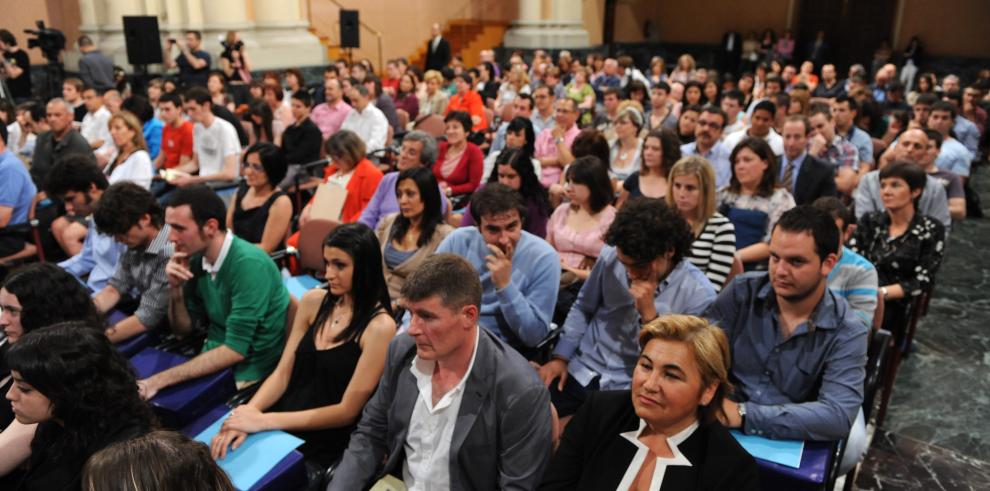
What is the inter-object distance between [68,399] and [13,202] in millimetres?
3275

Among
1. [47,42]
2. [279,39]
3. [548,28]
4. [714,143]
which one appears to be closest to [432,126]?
[714,143]

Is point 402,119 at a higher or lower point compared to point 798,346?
lower

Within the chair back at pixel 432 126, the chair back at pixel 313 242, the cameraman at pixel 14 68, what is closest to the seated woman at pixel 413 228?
the chair back at pixel 313 242

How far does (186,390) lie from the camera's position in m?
2.43

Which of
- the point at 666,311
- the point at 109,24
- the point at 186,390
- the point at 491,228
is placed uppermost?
the point at 109,24

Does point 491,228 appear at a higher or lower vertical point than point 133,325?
higher

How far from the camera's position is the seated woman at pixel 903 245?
10.9 ft

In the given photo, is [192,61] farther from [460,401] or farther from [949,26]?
[949,26]

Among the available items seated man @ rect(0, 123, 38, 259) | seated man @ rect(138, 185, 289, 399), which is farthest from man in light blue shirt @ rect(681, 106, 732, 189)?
seated man @ rect(0, 123, 38, 259)

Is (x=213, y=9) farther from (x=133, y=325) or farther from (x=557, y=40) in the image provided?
(x=133, y=325)

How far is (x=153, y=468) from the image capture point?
1327mm

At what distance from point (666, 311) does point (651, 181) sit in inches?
70.4

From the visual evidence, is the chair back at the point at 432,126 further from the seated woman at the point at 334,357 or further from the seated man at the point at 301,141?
the seated woman at the point at 334,357

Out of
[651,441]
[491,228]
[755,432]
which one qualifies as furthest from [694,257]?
[651,441]
